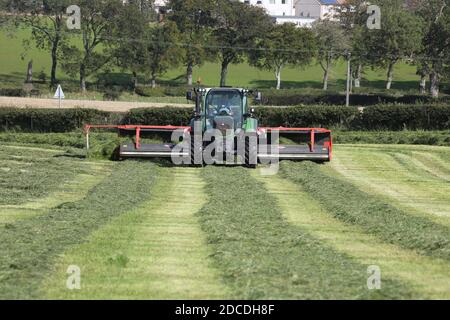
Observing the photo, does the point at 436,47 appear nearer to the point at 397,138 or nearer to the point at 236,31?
the point at 236,31

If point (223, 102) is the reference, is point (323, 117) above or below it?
below

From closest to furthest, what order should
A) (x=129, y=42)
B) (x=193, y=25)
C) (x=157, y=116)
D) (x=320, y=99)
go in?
(x=157, y=116) → (x=320, y=99) → (x=129, y=42) → (x=193, y=25)

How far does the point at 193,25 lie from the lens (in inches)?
3263

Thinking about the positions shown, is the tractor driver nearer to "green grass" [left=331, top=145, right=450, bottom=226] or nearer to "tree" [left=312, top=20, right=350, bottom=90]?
"green grass" [left=331, top=145, right=450, bottom=226]

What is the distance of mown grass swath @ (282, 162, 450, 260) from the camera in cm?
1097

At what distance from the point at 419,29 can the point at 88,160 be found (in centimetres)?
5536

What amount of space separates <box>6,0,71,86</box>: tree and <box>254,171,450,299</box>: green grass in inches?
2308

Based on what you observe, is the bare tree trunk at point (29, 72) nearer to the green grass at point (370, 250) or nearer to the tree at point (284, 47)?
the tree at point (284, 47)

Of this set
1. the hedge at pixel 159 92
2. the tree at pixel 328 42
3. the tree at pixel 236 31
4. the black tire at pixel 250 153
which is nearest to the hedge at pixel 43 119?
the black tire at pixel 250 153

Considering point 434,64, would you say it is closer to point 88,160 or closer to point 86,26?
point 86,26

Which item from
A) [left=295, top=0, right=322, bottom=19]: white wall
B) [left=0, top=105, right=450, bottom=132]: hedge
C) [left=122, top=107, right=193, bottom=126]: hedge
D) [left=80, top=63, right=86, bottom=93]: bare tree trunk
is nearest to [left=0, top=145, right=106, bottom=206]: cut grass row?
[left=0, top=105, right=450, bottom=132]: hedge

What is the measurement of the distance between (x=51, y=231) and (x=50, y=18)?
66.1 metres

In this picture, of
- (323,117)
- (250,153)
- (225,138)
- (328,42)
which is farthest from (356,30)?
(250,153)
